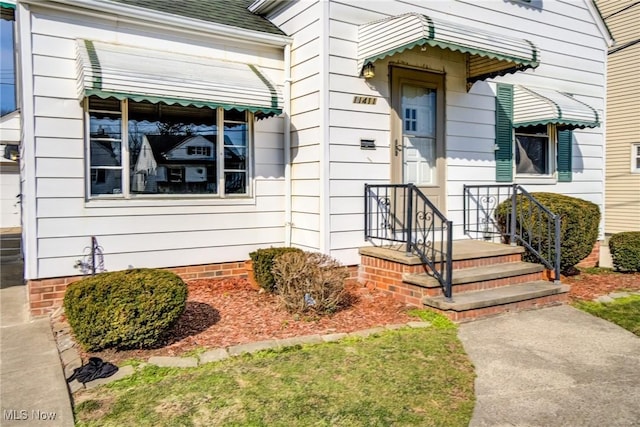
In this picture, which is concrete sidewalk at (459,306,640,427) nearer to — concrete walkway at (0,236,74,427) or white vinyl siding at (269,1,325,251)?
white vinyl siding at (269,1,325,251)

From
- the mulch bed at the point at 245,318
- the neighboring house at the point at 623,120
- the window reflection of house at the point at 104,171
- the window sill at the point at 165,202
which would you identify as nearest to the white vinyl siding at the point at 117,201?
the window sill at the point at 165,202

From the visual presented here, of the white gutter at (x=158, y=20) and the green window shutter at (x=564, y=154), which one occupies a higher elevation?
the white gutter at (x=158, y=20)

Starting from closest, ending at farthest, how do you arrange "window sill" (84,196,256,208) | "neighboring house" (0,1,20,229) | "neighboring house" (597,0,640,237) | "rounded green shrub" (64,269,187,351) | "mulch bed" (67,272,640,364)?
"rounded green shrub" (64,269,187,351) < "mulch bed" (67,272,640,364) < "window sill" (84,196,256,208) < "neighboring house" (597,0,640,237) < "neighboring house" (0,1,20,229)

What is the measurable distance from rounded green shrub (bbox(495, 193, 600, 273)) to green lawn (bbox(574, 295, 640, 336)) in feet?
3.15

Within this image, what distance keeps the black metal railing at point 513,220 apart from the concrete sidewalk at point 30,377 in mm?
5741

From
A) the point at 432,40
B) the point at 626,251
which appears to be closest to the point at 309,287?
the point at 432,40

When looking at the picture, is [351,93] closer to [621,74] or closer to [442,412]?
[442,412]

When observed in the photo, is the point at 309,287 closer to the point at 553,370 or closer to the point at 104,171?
the point at 553,370

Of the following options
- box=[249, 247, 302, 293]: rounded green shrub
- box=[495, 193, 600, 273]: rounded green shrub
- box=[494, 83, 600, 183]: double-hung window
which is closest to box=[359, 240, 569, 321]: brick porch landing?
box=[495, 193, 600, 273]: rounded green shrub

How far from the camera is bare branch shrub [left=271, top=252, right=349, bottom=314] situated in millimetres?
5023

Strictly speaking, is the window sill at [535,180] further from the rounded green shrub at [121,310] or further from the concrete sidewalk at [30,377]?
the concrete sidewalk at [30,377]

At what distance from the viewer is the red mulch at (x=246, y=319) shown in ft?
13.9

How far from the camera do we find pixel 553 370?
12.6 ft

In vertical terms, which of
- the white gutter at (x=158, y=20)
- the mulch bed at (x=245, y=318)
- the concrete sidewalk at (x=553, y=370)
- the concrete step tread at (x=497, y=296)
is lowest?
the concrete sidewalk at (x=553, y=370)
